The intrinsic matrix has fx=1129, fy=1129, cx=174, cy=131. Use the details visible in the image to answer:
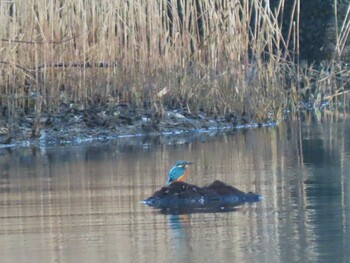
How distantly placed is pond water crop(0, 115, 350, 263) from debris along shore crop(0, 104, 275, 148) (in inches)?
25.2

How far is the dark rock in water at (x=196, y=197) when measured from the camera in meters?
6.86

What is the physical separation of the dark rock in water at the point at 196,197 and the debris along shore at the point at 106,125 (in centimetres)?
503

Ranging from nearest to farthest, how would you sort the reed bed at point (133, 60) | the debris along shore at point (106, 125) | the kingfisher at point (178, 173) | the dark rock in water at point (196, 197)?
the dark rock in water at point (196, 197), the kingfisher at point (178, 173), the debris along shore at point (106, 125), the reed bed at point (133, 60)

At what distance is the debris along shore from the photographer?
39.5 feet

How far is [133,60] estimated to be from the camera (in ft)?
43.3

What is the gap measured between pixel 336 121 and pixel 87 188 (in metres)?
6.72

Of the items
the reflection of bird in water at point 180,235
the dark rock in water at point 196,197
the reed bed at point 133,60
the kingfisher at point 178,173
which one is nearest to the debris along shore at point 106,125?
the reed bed at point 133,60

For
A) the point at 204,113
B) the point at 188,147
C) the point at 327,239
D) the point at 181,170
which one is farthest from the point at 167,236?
the point at 204,113

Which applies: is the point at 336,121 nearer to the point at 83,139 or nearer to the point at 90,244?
the point at 83,139

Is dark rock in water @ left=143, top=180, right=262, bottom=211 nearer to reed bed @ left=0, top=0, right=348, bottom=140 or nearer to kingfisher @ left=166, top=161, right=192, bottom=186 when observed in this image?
kingfisher @ left=166, top=161, right=192, bottom=186

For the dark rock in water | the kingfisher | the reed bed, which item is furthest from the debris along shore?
the dark rock in water

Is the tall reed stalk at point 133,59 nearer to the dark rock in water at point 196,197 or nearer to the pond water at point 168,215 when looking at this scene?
the pond water at point 168,215

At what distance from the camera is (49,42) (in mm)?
12375

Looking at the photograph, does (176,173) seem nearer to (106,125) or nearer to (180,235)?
(180,235)
